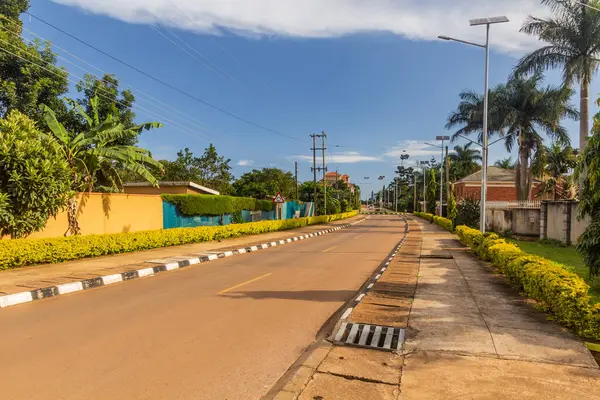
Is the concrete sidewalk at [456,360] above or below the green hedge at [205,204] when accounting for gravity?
below

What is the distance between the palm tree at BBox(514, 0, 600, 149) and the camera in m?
21.0

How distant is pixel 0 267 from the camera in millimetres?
10109

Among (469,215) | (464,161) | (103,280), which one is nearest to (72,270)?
(103,280)

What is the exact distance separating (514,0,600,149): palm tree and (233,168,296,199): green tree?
115ft

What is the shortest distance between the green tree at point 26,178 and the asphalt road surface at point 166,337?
4.26 m

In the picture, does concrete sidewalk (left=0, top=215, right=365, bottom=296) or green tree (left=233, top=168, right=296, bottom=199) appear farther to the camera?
green tree (left=233, top=168, right=296, bottom=199)

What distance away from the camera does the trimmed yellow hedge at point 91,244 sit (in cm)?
1045

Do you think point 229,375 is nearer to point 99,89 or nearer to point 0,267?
point 0,267

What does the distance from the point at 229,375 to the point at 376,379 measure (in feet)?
4.91

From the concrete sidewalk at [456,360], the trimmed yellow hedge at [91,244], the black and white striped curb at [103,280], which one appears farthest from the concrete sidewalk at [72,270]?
the concrete sidewalk at [456,360]

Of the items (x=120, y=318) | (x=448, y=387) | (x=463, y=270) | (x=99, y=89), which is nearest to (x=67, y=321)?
(x=120, y=318)

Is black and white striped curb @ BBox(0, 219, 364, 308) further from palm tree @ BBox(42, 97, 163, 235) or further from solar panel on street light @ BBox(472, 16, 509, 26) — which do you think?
solar panel on street light @ BBox(472, 16, 509, 26)

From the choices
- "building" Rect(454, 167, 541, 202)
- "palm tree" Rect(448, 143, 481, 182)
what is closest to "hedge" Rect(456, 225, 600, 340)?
"building" Rect(454, 167, 541, 202)

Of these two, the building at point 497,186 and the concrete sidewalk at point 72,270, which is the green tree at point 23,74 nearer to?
the concrete sidewalk at point 72,270
